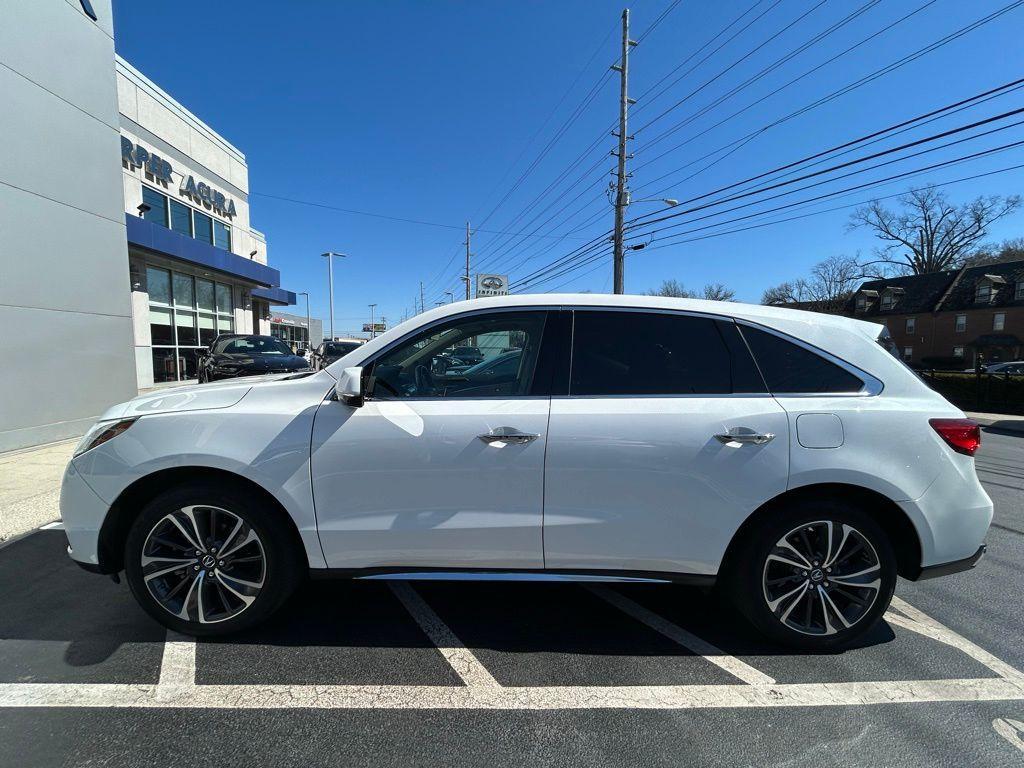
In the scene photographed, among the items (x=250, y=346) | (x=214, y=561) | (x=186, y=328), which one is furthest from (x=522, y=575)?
(x=186, y=328)

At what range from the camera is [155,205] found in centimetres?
1585

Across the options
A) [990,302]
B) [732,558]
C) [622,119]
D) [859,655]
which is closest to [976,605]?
[859,655]

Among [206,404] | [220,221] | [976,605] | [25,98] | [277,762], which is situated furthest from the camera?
[220,221]

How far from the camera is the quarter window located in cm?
262

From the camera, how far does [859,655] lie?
2.64 metres

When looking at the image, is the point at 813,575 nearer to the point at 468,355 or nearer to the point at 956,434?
the point at 956,434

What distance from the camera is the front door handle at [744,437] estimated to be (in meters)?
2.43

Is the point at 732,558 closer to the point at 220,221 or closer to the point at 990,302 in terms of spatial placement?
the point at 220,221

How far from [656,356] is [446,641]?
1862 mm

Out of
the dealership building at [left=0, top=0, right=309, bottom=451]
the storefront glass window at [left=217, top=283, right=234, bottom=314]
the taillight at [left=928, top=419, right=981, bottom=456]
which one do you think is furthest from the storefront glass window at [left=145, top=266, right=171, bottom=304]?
the taillight at [left=928, top=419, right=981, bottom=456]

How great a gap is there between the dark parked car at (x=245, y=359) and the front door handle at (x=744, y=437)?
1038 centimetres

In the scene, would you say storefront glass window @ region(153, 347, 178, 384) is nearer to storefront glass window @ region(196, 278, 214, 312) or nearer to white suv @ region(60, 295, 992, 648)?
storefront glass window @ region(196, 278, 214, 312)

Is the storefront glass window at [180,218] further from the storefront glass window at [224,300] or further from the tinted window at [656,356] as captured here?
the tinted window at [656,356]

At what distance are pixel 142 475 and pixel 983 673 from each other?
4253 millimetres
